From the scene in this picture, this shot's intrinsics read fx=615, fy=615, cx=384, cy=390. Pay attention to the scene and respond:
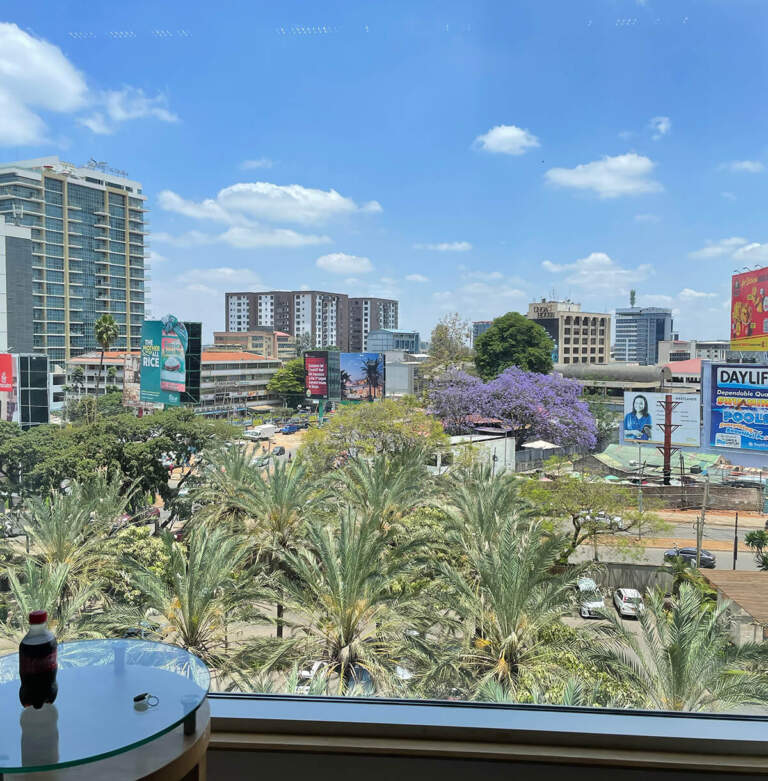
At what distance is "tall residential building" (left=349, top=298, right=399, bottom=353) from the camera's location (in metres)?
3.95

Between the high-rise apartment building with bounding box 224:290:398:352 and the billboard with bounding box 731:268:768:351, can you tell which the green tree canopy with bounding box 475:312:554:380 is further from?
the billboard with bounding box 731:268:768:351

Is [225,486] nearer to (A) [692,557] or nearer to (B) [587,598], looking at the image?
(B) [587,598]

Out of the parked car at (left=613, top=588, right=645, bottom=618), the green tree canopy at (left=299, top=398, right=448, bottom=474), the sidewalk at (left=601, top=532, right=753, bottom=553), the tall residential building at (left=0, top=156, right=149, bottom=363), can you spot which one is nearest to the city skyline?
the tall residential building at (left=0, top=156, right=149, bottom=363)

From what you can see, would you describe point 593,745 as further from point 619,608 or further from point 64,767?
point 619,608

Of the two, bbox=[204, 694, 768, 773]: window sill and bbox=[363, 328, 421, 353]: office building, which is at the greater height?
bbox=[363, 328, 421, 353]: office building

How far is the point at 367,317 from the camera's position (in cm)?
410

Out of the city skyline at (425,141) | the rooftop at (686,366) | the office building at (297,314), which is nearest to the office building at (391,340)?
the office building at (297,314)

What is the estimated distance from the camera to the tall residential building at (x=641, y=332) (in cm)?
296

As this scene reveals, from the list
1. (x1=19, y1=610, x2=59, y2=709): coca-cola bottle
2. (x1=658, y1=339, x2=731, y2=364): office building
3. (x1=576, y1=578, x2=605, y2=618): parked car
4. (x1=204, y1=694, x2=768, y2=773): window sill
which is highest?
(x1=658, y1=339, x2=731, y2=364): office building

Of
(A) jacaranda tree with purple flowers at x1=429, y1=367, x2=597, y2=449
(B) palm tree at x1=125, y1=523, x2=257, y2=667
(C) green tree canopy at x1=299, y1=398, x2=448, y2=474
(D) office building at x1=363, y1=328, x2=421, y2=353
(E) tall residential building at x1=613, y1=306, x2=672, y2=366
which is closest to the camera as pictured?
(E) tall residential building at x1=613, y1=306, x2=672, y2=366

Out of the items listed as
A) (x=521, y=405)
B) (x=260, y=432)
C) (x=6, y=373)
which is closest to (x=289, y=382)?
(x=260, y=432)

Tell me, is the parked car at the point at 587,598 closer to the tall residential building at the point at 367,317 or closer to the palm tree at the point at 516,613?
the palm tree at the point at 516,613

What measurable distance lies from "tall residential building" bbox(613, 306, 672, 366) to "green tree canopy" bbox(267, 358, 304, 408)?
2.05 meters

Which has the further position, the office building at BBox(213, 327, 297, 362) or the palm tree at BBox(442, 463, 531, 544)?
the palm tree at BBox(442, 463, 531, 544)
